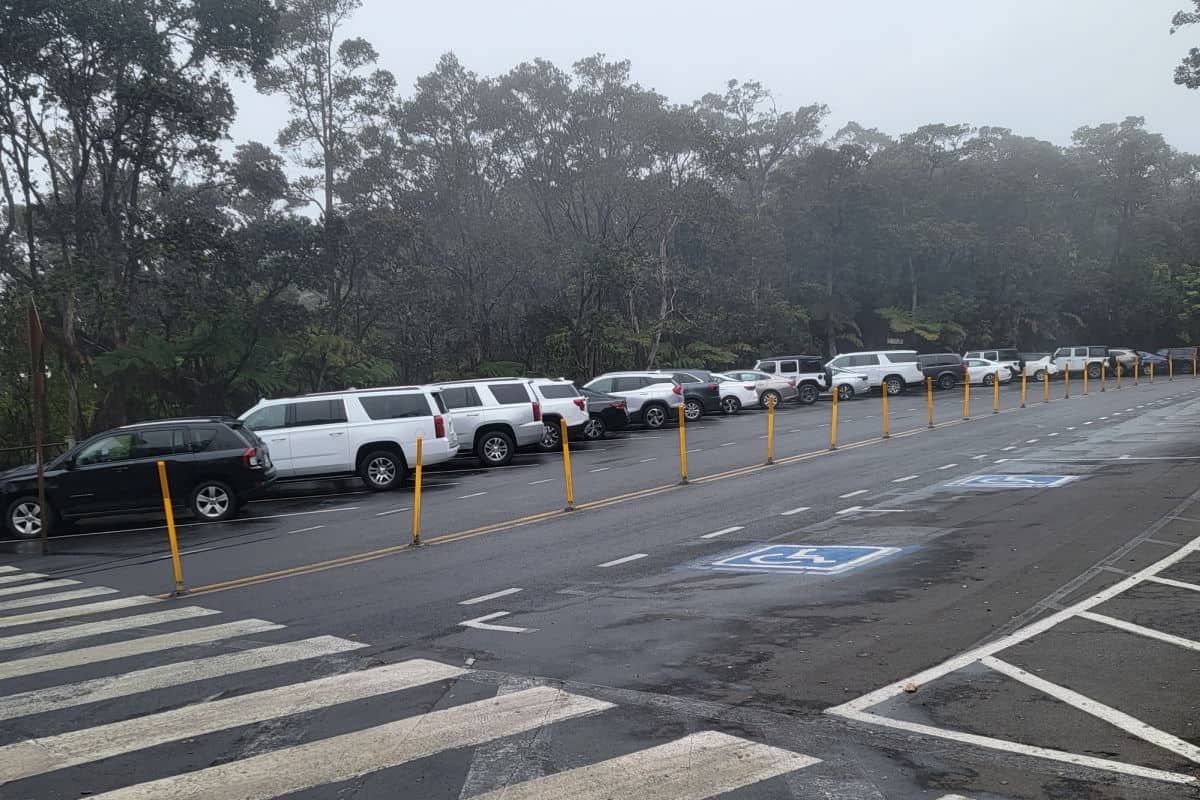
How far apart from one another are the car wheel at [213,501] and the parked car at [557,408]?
9147 millimetres

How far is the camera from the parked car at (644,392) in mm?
29969

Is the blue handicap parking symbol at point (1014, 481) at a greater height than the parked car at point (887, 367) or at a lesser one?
lesser

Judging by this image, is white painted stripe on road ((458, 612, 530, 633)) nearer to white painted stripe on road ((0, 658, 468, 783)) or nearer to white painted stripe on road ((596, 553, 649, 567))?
white painted stripe on road ((0, 658, 468, 783))

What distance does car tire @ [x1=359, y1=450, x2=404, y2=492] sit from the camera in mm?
18531

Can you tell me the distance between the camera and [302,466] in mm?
18266

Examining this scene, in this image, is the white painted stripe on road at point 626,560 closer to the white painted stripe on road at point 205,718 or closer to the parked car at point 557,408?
the white painted stripe on road at point 205,718

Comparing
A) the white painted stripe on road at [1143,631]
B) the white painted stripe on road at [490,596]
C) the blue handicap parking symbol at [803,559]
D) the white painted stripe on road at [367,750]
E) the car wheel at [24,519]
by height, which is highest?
the car wheel at [24,519]

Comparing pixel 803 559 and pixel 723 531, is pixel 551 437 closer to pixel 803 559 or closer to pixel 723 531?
pixel 723 531

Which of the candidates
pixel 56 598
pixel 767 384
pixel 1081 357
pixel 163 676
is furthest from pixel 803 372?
pixel 163 676

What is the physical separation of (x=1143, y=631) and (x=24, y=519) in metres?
15.1

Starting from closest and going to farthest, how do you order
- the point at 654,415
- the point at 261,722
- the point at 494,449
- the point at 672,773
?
the point at 672,773 < the point at 261,722 < the point at 494,449 < the point at 654,415

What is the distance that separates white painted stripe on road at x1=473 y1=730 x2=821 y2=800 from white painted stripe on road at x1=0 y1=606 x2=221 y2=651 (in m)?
5.51

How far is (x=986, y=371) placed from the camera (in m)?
45.3

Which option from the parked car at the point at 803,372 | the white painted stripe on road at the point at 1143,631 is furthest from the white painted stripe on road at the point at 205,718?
the parked car at the point at 803,372
